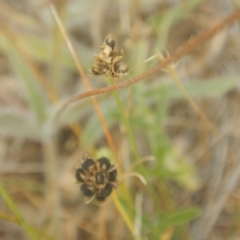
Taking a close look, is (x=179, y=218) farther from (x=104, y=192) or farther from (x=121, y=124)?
(x=121, y=124)

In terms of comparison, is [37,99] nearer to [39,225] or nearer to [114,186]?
[39,225]

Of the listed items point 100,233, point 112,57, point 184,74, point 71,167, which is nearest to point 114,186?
point 112,57

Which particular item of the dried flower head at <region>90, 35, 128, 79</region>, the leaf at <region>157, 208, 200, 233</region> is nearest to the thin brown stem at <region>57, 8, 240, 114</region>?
the dried flower head at <region>90, 35, 128, 79</region>

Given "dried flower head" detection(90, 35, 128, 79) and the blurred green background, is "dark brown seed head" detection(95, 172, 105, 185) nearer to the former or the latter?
"dried flower head" detection(90, 35, 128, 79)

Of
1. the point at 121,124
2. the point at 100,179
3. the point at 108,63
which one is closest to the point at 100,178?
the point at 100,179

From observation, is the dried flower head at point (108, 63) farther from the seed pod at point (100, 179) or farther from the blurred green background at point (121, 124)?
the blurred green background at point (121, 124)

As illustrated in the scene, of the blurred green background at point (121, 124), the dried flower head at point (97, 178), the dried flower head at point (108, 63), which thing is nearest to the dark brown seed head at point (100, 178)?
the dried flower head at point (97, 178)

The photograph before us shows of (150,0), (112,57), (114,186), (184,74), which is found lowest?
(114,186)
